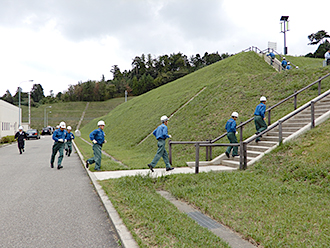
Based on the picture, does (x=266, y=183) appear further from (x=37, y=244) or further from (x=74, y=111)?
(x=74, y=111)

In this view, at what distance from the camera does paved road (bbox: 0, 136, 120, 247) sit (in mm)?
4168

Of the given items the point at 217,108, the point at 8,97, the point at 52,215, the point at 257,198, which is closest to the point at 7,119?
the point at 217,108

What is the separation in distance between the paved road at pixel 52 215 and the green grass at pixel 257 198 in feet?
1.58

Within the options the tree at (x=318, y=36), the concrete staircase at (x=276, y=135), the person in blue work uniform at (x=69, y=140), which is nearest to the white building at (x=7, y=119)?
the person in blue work uniform at (x=69, y=140)

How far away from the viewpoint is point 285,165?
7395 millimetres

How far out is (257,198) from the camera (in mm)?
5484

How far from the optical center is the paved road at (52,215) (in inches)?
164

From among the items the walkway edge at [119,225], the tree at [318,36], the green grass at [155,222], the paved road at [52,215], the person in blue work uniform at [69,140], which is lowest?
the paved road at [52,215]

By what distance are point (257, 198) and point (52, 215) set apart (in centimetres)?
410

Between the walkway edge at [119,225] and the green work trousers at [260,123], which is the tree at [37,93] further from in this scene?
the walkway edge at [119,225]

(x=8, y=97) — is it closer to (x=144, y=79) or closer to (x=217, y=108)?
(x=144, y=79)

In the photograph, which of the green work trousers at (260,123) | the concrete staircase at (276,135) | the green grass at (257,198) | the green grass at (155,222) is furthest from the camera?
the green work trousers at (260,123)

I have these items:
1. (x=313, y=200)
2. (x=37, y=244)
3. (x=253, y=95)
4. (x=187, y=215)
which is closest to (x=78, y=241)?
(x=37, y=244)

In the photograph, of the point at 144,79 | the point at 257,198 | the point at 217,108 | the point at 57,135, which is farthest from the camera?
the point at 144,79
